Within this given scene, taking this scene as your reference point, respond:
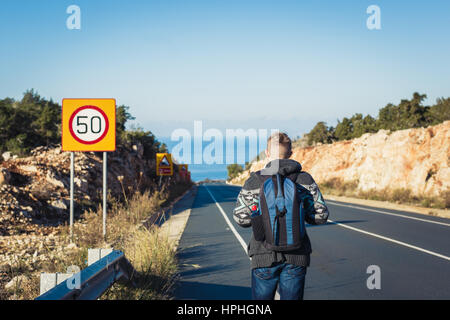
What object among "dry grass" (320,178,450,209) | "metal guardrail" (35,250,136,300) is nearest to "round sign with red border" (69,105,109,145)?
"metal guardrail" (35,250,136,300)

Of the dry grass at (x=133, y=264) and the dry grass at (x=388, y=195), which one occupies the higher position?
the dry grass at (x=133, y=264)

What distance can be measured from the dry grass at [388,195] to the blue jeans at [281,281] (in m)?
20.7

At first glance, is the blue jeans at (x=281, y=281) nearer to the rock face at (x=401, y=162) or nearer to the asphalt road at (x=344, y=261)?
the asphalt road at (x=344, y=261)

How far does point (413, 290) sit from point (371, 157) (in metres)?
32.8

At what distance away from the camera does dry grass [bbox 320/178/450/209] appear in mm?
22922

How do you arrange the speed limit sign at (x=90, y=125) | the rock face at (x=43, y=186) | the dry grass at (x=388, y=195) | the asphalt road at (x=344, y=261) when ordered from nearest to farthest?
the asphalt road at (x=344, y=261), the speed limit sign at (x=90, y=125), the rock face at (x=43, y=186), the dry grass at (x=388, y=195)

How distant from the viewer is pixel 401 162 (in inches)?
1265

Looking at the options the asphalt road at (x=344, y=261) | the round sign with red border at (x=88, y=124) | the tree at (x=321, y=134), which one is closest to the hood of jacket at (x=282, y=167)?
the asphalt road at (x=344, y=261)

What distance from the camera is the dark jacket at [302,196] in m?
3.65

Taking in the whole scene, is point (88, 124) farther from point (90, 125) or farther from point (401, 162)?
point (401, 162)

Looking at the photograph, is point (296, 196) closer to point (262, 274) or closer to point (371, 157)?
point (262, 274)

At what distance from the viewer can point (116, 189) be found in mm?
21125

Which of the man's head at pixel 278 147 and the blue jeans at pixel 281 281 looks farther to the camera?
the man's head at pixel 278 147
